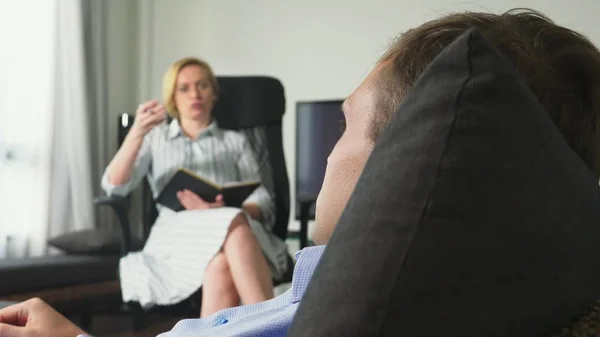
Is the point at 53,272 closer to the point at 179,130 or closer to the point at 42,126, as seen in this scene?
the point at 179,130

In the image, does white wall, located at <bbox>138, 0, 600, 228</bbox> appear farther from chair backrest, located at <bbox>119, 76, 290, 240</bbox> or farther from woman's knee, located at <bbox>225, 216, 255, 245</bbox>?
woman's knee, located at <bbox>225, 216, 255, 245</bbox>

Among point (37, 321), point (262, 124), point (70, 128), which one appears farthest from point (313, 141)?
point (37, 321)

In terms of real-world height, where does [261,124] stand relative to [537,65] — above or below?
below

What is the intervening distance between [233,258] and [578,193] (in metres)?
1.63

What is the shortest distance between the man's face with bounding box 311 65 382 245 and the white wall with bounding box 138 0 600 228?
242 centimetres

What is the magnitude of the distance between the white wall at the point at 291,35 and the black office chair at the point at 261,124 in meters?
0.77

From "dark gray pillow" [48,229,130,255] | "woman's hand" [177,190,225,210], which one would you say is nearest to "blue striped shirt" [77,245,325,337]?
"woman's hand" [177,190,225,210]

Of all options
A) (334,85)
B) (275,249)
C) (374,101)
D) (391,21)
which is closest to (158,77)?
(334,85)

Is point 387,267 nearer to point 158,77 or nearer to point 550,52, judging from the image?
point 550,52

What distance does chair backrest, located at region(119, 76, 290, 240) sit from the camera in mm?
2408

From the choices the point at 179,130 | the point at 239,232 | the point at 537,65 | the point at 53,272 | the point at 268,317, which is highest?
the point at 537,65

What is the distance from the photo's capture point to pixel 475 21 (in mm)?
587

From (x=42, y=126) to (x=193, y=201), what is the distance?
125 cm

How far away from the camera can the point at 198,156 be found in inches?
95.5
